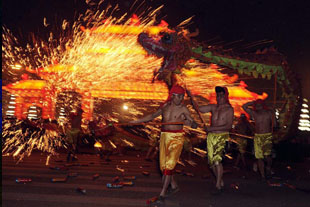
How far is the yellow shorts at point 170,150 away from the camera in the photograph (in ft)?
18.6

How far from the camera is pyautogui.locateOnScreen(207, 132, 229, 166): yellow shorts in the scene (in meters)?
6.56

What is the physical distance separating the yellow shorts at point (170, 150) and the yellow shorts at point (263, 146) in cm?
320

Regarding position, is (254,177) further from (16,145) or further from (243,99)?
(16,145)

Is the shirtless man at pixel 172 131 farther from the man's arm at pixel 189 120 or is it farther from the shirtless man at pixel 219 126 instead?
the shirtless man at pixel 219 126

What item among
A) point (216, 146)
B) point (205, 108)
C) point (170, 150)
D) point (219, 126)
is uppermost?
point (205, 108)

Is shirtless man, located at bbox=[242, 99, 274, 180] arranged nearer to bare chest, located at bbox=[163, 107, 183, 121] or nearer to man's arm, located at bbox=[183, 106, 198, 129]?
man's arm, located at bbox=[183, 106, 198, 129]

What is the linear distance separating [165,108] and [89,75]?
21.6 ft

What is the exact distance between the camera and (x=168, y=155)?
5.71 m

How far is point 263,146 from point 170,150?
3433 mm

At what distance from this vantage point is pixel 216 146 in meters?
Result: 6.65

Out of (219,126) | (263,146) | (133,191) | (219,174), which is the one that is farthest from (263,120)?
(133,191)

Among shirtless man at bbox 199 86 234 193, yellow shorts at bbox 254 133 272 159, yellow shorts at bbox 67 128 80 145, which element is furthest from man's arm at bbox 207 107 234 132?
yellow shorts at bbox 67 128 80 145

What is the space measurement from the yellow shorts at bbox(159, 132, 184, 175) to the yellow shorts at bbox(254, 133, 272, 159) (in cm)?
320

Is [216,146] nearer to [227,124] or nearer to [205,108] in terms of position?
[227,124]
